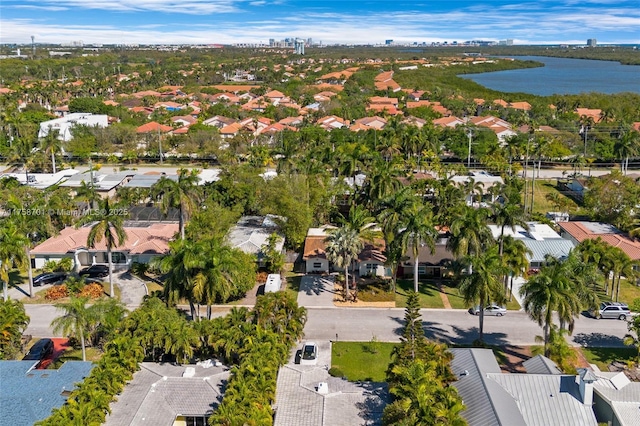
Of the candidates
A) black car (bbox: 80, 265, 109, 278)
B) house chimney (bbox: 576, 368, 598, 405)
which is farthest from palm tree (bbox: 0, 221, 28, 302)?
house chimney (bbox: 576, 368, 598, 405)

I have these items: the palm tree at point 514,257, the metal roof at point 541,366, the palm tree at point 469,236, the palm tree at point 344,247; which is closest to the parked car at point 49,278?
the palm tree at point 344,247

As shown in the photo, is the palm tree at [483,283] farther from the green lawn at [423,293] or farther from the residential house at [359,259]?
the residential house at [359,259]

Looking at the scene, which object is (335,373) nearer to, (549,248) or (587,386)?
(587,386)

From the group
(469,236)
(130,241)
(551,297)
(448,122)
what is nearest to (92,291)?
(130,241)

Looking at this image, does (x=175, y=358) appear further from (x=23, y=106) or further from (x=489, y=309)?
(x=23, y=106)

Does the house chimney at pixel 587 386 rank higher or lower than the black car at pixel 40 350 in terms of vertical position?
higher

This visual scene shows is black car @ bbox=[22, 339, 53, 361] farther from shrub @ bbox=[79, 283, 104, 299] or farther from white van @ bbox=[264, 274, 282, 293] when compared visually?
white van @ bbox=[264, 274, 282, 293]

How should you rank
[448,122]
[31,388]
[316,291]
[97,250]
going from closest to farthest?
[31,388]
[316,291]
[97,250]
[448,122]
